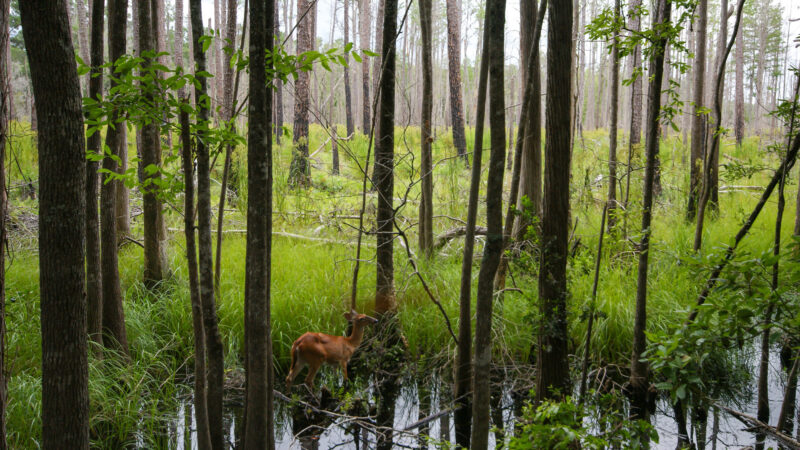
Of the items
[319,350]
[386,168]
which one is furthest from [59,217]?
[386,168]

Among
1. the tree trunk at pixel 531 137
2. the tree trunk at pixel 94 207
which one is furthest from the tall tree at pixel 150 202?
the tree trunk at pixel 531 137

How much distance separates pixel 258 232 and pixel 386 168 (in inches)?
89.6

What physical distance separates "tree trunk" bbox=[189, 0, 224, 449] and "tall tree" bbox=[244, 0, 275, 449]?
10.9 inches

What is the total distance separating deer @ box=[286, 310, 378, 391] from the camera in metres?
3.94

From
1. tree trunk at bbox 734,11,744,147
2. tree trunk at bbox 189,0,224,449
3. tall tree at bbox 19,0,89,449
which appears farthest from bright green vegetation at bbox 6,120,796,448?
tree trunk at bbox 734,11,744,147

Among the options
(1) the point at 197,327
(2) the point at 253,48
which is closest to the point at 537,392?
(1) the point at 197,327

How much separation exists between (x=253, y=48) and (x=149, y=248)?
12.0ft

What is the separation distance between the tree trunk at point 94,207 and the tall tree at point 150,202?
576mm

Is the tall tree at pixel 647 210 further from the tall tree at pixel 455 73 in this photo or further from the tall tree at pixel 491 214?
the tall tree at pixel 455 73

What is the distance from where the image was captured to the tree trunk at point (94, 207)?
8.90 ft

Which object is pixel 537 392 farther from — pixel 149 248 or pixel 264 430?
pixel 149 248

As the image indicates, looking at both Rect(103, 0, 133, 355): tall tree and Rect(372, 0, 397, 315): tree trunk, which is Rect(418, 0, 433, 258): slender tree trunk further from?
Rect(103, 0, 133, 355): tall tree

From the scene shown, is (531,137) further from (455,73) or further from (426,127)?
(455,73)

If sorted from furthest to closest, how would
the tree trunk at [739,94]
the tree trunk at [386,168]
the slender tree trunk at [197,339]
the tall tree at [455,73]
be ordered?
the tree trunk at [739,94] < the tall tree at [455,73] < the tree trunk at [386,168] < the slender tree trunk at [197,339]
